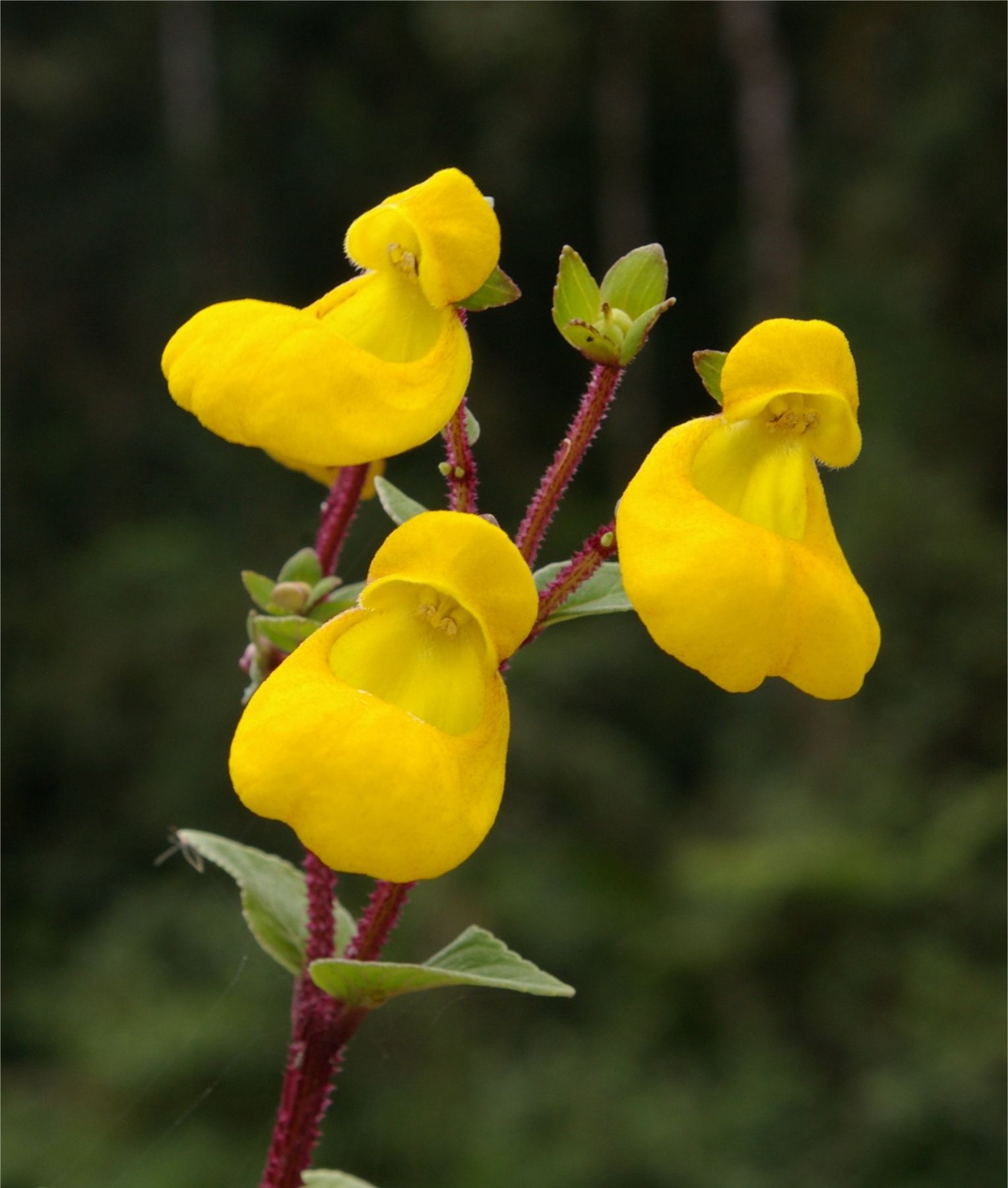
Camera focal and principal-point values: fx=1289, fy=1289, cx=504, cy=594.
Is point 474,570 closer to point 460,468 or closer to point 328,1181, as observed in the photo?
point 460,468

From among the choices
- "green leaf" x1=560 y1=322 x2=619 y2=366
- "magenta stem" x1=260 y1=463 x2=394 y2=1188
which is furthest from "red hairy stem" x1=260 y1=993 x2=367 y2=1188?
"green leaf" x1=560 y1=322 x2=619 y2=366

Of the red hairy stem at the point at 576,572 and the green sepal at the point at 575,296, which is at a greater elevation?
the green sepal at the point at 575,296

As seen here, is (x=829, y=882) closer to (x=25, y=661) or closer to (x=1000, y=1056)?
(x=1000, y=1056)

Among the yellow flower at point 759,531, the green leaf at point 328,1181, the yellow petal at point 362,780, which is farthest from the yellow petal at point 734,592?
the green leaf at point 328,1181

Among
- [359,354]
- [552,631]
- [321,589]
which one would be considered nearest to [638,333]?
[359,354]

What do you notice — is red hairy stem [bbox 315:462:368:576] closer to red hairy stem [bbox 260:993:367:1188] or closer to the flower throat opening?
the flower throat opening

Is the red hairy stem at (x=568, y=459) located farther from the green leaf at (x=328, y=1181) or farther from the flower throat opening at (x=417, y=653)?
the green leaf at (x=328, y=1181)

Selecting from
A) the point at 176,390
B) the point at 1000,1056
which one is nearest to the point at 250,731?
the point at 176,390

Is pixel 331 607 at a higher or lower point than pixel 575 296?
lower
